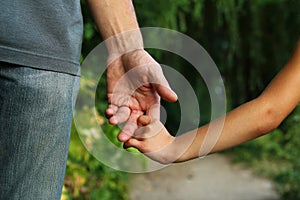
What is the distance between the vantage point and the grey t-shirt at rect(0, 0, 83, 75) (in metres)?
1.05

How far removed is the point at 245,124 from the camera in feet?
4.19

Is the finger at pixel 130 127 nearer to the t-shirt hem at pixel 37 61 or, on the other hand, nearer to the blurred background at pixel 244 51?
the t-shirt hem at pixel 37 61

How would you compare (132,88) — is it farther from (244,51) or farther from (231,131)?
(244,51)

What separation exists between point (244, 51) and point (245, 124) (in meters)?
7.64

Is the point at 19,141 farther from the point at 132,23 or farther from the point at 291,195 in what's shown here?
the point at 291,195

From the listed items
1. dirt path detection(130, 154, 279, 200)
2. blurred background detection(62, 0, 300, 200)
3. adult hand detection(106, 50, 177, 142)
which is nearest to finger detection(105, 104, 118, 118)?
adult hand detection(106, 50, 177, 142)

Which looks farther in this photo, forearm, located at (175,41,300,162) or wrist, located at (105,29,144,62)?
wrist, located at (105,29,144,62)

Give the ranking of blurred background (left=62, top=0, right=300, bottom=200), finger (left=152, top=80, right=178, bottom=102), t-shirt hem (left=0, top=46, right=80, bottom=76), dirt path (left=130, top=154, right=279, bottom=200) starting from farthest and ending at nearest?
1. dirt path (left=130, top=154, right=279, bottom=200)
2. blurred background (left=62, top=0, right=300, bottom=200)
3. finger (left=152, top=80, right=178, bottom=102)
4. t-shirt hem (left=0, top=46, right=80, bottom=76)

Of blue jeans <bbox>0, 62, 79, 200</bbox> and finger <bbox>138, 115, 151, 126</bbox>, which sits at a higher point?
blue jeans <bbox>0, 62, 79, 200</bbox>

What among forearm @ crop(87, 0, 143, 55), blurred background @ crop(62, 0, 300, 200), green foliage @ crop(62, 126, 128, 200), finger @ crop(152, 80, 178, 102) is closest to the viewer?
finger @ crop(152, 80, 178, 102)

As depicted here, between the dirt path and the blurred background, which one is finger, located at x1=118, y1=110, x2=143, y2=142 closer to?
the blurred background

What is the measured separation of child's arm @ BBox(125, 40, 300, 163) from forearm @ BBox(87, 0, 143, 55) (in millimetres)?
224

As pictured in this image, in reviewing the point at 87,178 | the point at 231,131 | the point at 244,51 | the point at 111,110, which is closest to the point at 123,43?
the point at 111,110

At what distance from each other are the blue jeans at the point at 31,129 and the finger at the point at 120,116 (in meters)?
0.17
